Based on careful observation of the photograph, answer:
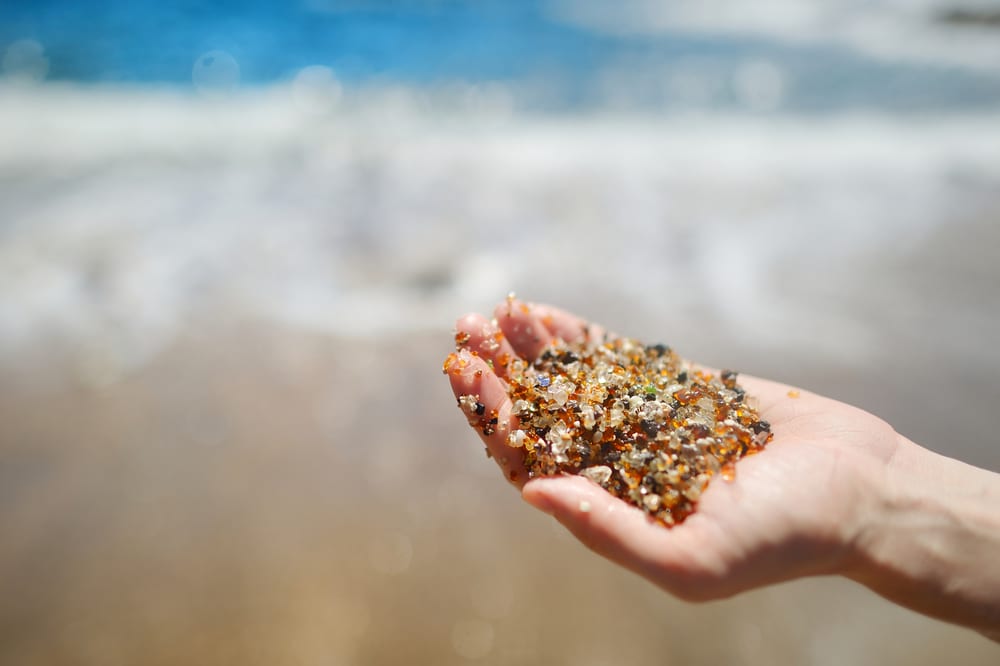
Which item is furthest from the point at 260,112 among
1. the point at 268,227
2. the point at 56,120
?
the point at 268,227

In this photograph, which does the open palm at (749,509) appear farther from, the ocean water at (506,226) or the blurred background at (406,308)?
the ocean water at (506,226)

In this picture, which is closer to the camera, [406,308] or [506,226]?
[406,308]

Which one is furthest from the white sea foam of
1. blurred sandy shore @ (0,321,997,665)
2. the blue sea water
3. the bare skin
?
the bare skin

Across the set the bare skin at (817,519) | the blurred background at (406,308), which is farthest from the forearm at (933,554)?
the blurred background at (406,308)

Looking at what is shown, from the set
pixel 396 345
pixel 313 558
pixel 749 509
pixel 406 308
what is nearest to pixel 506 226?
pixel 406 308

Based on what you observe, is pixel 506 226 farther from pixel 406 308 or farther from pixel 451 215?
pixel 406 308

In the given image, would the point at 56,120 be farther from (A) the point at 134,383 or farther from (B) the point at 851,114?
(B) the point at 851,114

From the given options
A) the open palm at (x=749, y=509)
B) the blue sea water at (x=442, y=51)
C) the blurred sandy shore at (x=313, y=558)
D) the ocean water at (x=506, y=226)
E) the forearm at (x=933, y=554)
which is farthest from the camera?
the blue sea water at (x=442, y=51)
